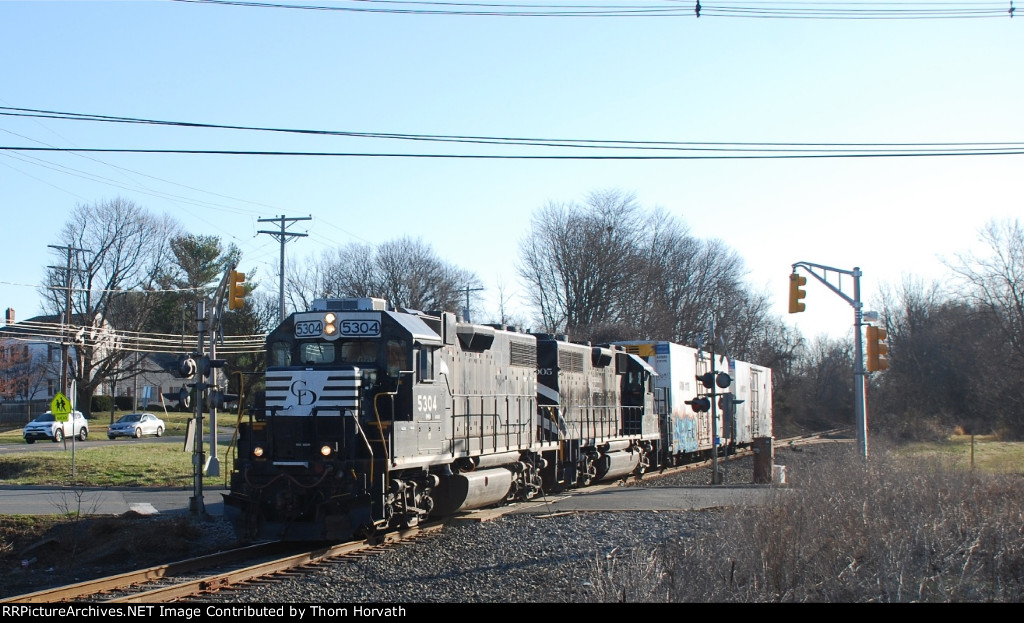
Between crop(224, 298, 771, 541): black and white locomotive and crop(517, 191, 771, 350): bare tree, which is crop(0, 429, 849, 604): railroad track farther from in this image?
crop(517, 191, 771, 350): bare tree

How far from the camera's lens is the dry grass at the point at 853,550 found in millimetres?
7152

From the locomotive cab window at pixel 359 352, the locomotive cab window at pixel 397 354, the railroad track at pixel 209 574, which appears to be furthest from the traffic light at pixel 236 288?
the railroad track at pixel 209 574

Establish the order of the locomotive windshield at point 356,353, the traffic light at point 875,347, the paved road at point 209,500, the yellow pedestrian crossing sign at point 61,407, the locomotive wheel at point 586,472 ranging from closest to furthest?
1. the locomotive windshield at point 356,353
2. the paved road at point 209,500
3. the locomotive wheel at point 586,472
4. the traffic light at point 875,347
5. the yellow pedestrian crossing sign at point 61,407

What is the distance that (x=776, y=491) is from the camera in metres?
10.5

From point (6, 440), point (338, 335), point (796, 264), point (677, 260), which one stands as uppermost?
point (677, 260)

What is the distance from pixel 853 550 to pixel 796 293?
14.9 metres

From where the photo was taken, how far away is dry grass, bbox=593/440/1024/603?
23.5 ft

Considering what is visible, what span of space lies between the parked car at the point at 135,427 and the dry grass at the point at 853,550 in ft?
136

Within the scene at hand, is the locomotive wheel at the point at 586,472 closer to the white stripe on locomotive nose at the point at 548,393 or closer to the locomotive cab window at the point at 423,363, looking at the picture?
the white stripe on locomotive nose at the point at 548,393

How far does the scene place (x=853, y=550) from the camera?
347 inches
